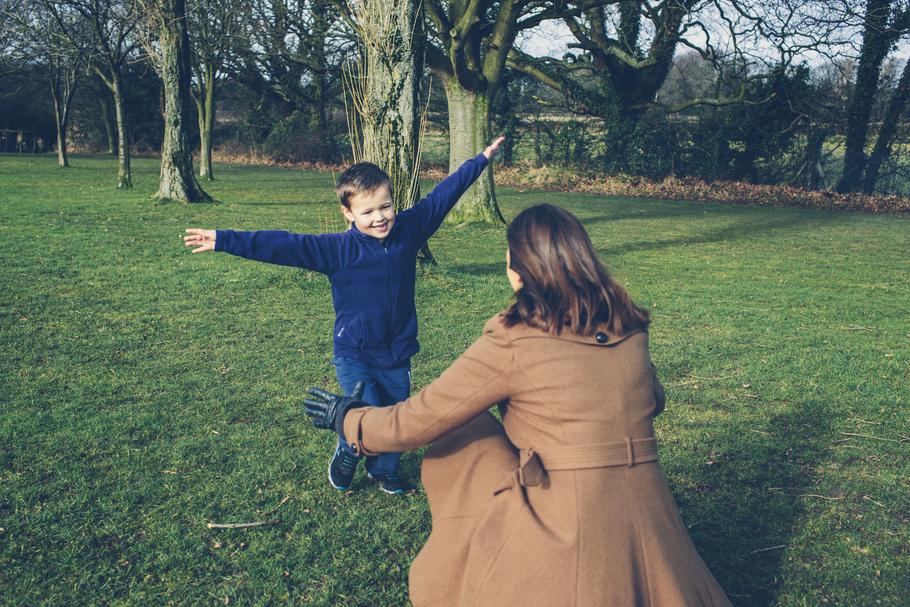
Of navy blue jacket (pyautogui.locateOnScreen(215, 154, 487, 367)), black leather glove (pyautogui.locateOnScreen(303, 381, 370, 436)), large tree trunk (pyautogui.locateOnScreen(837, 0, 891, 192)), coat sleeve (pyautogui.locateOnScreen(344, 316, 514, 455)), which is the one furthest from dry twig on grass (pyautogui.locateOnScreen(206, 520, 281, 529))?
large tree trunk (pyautogui.locateOnScreen(837, 0, 891, 192))

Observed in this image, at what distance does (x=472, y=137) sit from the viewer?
52.1 ft

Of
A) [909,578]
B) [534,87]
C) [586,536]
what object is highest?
[534,87]

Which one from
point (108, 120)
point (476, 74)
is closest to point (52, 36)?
point (476, 74)

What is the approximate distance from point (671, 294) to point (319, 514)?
664 cm

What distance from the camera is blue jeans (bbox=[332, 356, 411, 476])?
3.86 meters

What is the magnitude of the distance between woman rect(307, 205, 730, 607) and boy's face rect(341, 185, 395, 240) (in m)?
1.38

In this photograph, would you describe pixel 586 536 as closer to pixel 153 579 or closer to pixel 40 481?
pixel 153 579

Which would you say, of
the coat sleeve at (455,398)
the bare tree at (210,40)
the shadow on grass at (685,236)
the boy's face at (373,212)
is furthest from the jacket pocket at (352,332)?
the bare tree at (210,40)

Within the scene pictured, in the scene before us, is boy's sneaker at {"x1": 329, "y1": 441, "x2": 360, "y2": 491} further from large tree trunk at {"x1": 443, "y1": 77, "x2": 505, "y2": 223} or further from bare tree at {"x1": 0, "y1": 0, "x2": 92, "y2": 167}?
bare tree at {"x1": 0, "y1": 0, "x2": 92, "y2": 167}

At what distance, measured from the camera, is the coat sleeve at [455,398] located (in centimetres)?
237

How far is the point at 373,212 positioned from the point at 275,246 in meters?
0.51

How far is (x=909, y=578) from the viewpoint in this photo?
3529mm

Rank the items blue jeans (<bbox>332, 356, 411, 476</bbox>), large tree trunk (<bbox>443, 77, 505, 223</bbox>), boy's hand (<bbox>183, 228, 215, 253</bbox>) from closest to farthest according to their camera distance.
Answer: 1. boy's hand (<bbox>183, 228, 215, 253</bbox>)
2. blue jeans (<bbox>332, 356, 411, 476</bbox>)
3. large tree trunk (<bbox>443, 77, 505, 223</bbox>)

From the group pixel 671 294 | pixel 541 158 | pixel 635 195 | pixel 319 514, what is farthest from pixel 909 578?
pixel 541 158
